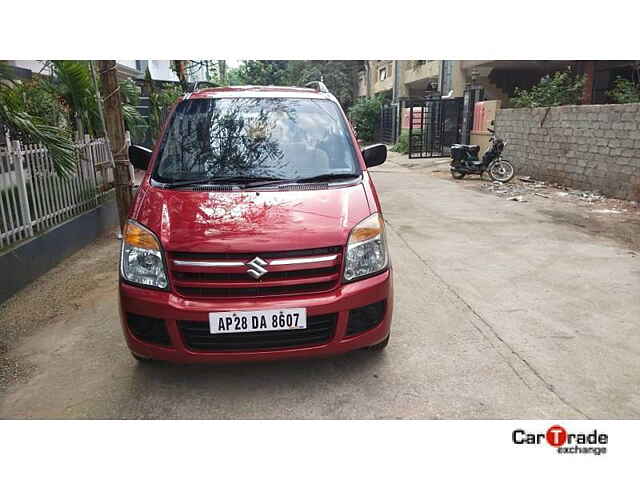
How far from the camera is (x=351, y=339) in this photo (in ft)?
9.21

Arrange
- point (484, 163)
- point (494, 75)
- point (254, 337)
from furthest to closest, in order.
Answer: point (494, 75) < point (484, 163) < point (254, 337)

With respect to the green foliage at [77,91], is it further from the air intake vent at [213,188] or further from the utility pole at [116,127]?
the air intake vent at [213,188]

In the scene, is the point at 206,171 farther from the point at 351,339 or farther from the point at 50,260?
the point at 50,260

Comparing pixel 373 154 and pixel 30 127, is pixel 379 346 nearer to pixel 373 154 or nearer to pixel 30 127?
pixel 373 154

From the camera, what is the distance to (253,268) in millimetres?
2621

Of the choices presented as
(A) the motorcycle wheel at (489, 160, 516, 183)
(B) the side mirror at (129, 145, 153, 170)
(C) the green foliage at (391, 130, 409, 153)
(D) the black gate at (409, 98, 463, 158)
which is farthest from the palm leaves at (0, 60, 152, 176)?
(C) the green foliage at (391, 130, 409, 153)

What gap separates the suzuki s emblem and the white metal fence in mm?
Answer: 3140

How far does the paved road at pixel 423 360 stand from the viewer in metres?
2.76

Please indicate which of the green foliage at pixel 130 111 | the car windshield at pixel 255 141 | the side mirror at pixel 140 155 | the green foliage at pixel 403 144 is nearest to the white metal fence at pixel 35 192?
the side mirror at pixel 140 155

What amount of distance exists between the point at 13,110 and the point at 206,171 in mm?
2234

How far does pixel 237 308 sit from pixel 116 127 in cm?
417

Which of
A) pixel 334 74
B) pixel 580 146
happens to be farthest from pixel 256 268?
pixel 334 74

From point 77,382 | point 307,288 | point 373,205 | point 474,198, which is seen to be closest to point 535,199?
point 474,198

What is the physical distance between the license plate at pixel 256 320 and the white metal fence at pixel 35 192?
9.98ft
